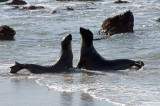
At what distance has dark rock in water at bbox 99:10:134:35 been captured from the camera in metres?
18.7

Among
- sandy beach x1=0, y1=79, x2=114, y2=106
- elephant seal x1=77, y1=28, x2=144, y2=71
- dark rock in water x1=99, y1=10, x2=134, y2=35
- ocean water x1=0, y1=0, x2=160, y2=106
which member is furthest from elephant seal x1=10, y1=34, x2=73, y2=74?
dark rock in water x1=99, y1=10, x2=134, y2=35

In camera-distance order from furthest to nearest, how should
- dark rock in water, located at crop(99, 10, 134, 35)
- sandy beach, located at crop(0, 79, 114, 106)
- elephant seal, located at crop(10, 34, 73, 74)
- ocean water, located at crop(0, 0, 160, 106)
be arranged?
dark rock in water, located at crop(99, 10, 134, 35), elephant seal, located at crop(10, 34, 73, 74), ocean water, located at crop(0, 0, 160, 106), sandy beach, located at crop(0, 79, 114, 106)

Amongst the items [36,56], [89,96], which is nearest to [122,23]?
[36,56]

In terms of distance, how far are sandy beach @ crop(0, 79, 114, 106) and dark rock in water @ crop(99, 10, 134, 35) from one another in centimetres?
989

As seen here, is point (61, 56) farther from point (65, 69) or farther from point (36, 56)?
point (36, 56)

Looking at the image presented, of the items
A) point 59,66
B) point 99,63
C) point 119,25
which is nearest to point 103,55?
point 99,63

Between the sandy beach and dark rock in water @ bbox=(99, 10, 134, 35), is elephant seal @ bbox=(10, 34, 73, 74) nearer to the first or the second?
the sandy beach

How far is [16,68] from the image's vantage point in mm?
10562

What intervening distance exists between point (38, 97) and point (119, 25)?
37.4 feet

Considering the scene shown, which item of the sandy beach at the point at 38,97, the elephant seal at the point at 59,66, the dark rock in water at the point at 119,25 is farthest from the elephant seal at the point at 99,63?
the dark rock in water at the point at 119,25

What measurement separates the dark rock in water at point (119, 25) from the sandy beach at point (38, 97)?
9891 mm

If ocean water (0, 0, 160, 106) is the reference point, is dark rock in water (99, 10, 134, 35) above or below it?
above

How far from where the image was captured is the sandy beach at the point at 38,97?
735cm

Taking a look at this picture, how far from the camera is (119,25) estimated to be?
1886 cm
